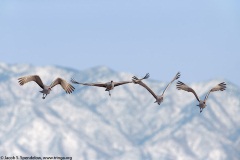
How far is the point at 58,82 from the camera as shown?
62188 mm

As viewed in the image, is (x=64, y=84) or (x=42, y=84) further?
(x=64, y=84)

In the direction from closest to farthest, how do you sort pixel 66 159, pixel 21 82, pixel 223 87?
1. pixel 21 82
2. pixel 223 87
3. pixel 66 159

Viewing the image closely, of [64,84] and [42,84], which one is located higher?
[64,84]

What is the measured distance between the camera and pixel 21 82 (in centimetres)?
5912

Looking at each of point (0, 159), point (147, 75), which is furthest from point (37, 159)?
point (147, 75)

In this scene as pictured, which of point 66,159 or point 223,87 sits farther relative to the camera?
point 66,159

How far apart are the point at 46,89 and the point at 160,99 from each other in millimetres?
8307

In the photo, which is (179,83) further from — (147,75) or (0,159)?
(0,159)

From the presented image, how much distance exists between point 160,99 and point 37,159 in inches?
641

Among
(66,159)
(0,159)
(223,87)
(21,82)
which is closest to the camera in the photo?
(21,82)

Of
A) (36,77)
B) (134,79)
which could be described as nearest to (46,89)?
(36,77)

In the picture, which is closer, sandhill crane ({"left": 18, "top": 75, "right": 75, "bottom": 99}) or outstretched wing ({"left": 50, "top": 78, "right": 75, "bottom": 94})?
sandhill crane ({"left": 18, "top": 75, "right": 75, "bottom": 99})

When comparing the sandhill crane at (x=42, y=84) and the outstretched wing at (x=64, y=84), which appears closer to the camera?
the sandhill crane at (x=42, y=84)

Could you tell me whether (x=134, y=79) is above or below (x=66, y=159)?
below
